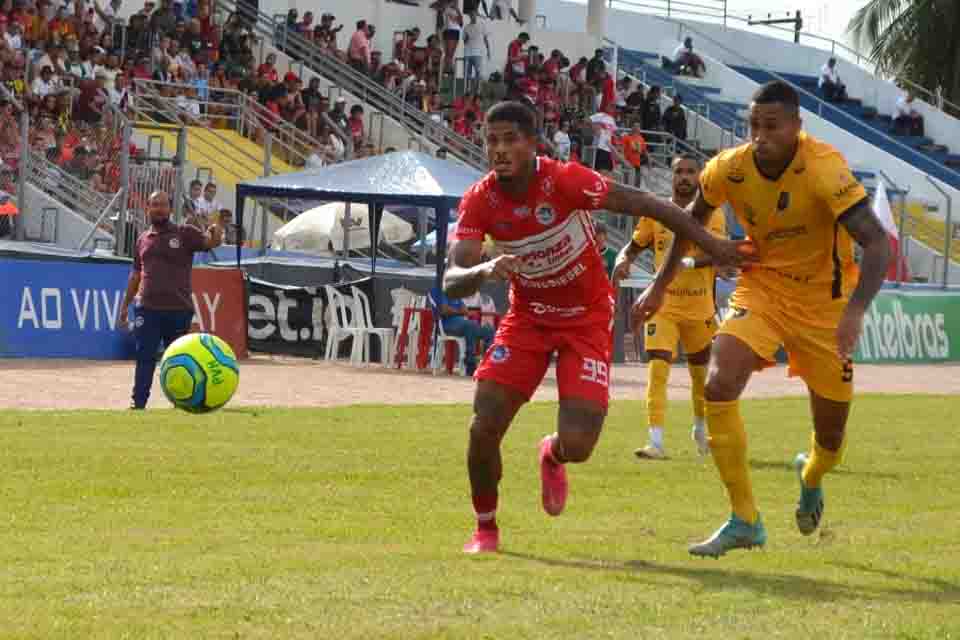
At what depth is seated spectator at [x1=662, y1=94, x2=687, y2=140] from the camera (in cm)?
4403

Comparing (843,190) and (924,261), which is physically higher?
(924,261)

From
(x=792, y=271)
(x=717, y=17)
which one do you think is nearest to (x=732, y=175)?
(x=792, y=271)

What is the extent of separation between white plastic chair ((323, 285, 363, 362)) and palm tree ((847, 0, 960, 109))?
31.7m

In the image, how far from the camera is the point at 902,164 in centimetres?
4788

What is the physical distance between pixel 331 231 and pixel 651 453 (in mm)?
17552

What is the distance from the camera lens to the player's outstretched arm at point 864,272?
348 inches

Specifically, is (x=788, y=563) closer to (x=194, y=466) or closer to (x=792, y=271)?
(x=792, y=271)

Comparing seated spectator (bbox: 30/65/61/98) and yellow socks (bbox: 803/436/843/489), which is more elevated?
seated spectator (bbox: 30/65/61/98)

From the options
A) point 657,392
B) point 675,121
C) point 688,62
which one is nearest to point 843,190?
point 657,392

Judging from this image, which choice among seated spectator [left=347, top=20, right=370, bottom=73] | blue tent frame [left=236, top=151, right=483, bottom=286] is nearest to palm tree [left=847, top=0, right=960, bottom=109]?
seated spectator [left=347, top=20, right=370, bottom=73]

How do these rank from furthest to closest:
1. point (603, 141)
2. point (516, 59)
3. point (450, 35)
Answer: point (516, 59) < point (450, 35) < point (603, 141)

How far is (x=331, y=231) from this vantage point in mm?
31828

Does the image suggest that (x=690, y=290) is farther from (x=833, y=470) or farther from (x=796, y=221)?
(x=796, y=221)

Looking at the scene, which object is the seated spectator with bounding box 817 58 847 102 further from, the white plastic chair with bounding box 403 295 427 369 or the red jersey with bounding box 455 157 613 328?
the red jersey with bounding box 455 157 613 328
